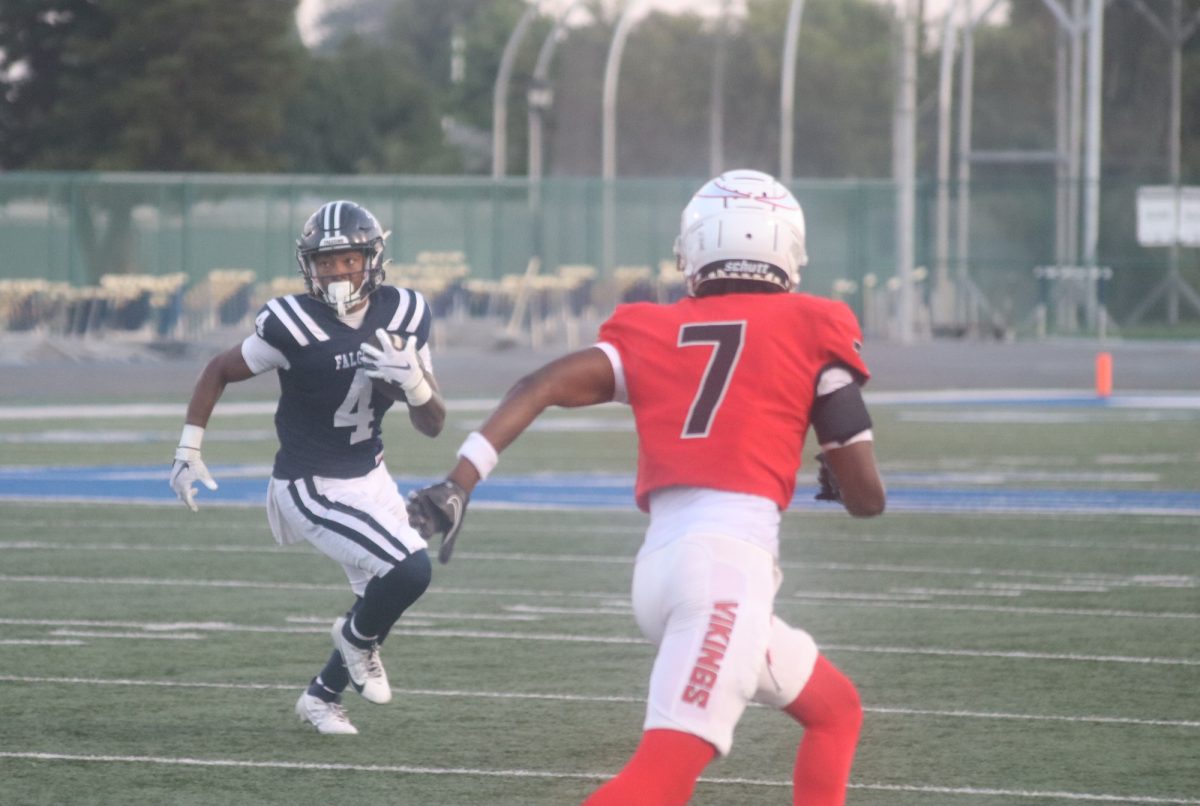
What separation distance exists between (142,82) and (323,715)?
43.3 metres

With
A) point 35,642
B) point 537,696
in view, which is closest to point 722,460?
point 537,696

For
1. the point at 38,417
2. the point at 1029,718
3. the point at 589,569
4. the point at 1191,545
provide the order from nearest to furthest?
the point at 1029,718, the point at 589,569, the point at 1191,545, the point at 38,417

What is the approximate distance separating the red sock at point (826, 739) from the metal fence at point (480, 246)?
28650 millimetres

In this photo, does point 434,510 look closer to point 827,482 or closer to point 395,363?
point 827,482

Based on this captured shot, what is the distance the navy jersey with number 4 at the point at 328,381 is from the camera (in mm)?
7016

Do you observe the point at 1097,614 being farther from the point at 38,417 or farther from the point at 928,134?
the point at 928,134

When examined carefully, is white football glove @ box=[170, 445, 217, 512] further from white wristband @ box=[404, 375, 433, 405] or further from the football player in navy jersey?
white wristband @ box=[404, 375, 433, 405]

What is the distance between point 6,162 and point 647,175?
19931mm

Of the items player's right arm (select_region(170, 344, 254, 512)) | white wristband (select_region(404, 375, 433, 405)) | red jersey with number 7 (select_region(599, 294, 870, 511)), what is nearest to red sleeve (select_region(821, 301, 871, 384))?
red jersey with number 7 (select_region(599, 294, 870, 511))

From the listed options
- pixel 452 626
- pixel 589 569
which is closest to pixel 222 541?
pixel 589 569

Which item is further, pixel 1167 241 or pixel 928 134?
pixel 928 134

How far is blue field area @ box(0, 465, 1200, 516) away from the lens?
14141 mm

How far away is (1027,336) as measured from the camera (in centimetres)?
3550

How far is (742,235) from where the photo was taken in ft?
15.5
